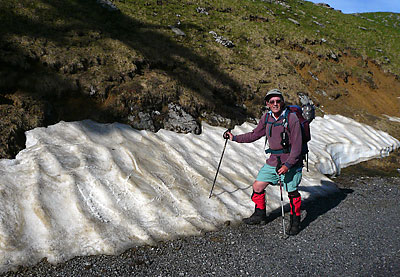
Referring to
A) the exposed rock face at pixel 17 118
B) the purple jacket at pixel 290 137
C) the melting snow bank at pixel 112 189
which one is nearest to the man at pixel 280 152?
the purple jacket at pixel 290 137

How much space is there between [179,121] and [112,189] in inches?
211

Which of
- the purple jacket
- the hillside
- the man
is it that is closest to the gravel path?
the man

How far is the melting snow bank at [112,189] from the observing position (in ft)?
19.8

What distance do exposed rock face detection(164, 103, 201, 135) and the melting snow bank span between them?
0.42 metres

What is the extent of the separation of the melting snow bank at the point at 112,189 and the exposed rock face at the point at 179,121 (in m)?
0.42

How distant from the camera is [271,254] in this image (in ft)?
20.8

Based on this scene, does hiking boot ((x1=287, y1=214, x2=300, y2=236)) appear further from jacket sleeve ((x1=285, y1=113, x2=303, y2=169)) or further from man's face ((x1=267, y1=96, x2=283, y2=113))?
man's face ((x1=267, y1=96, x2=283, y2=113))

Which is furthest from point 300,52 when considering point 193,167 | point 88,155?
point 88,155

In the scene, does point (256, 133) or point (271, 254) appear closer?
point (271, 254)

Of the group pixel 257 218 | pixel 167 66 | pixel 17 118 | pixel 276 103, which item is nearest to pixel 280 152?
pixel 276 103

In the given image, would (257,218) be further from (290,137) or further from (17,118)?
(17,118)

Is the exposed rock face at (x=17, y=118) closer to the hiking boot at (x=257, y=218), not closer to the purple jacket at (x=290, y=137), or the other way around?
the purple jacket at (x=290, y=137)

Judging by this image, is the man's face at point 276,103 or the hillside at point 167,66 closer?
the man's face at point 276,103

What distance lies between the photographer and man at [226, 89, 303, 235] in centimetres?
657
